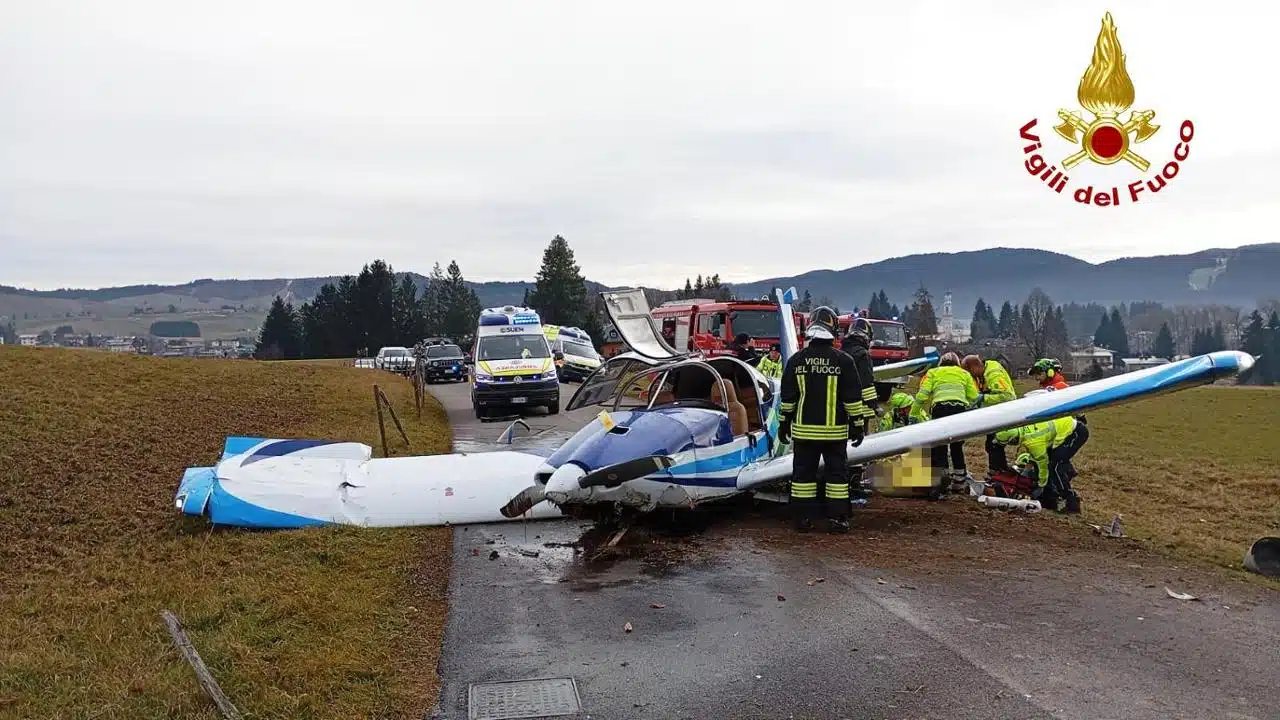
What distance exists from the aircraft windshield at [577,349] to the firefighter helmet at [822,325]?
27377 millimetres

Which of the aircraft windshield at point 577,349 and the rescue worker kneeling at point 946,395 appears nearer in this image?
the rescue worker kneeling at point 946,395

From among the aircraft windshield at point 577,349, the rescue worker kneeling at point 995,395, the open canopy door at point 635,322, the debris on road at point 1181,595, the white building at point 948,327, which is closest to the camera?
the debris on road at point 1181,595

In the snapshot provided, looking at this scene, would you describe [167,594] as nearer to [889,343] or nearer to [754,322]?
[754,322]

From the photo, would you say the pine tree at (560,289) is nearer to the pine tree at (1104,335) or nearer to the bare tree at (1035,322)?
the bare tree at (1035,322)

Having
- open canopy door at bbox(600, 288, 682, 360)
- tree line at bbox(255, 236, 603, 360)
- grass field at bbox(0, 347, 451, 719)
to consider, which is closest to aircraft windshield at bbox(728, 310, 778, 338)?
open canopy door at bbox(600, 288, 682, 360)

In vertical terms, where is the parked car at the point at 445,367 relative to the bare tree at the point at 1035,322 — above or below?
below

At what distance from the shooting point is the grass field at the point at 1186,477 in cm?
1005

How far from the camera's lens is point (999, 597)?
7.06m

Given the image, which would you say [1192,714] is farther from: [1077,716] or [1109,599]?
[1109,599]

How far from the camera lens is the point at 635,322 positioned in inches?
443

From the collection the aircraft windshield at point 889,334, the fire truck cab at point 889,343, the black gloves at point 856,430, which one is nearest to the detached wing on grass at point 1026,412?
the black gloves at point 856,430

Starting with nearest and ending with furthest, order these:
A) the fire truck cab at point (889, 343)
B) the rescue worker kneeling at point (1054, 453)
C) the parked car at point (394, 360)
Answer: the rescue worker kneeling at point (1054, 453), the fire truck cab at point (889, 343), the parked car at point (394, 360)

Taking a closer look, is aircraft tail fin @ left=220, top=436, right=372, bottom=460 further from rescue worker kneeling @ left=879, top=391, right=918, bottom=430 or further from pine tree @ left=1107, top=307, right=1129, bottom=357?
pine tree @ left=1107, top=307, right=1129, bottom=357

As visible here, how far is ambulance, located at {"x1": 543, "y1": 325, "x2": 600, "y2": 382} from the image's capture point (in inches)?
1419
